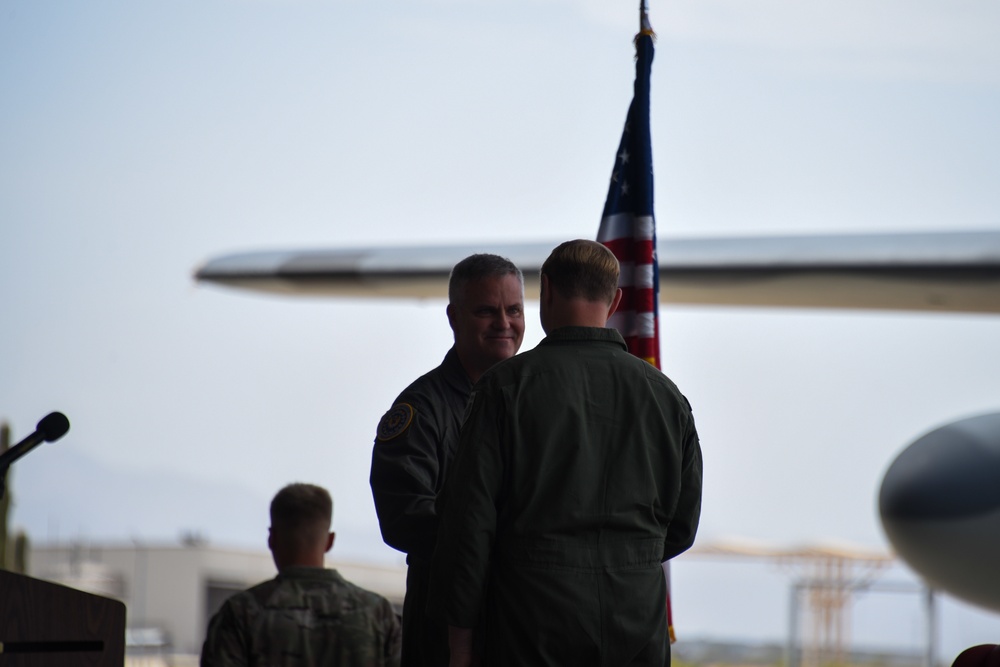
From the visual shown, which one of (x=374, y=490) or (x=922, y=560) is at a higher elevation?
(x=374, y=490)

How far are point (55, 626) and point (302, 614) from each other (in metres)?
0.62

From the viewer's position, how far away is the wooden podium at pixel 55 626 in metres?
2.46

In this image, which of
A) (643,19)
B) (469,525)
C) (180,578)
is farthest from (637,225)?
(180,578)

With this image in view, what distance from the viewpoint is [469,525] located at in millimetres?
2045

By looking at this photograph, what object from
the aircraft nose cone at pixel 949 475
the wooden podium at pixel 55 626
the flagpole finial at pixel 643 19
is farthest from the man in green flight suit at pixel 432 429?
the aircraft nose cone at pixel 949 475

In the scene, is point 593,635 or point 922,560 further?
point 922,560

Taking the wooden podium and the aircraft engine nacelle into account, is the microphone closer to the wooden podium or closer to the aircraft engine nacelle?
the wooden podium

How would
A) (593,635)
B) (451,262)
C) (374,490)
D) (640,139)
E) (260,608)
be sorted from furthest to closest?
(451,262) < (640,139) < (260,608) < (374,490) < (593,635)

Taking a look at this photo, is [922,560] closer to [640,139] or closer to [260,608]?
[640,139]

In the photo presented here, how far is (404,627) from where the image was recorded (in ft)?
8.25

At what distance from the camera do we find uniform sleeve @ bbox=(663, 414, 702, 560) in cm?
226

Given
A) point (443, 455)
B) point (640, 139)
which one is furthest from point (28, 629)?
point (640, 139)

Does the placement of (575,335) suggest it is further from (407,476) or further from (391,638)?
(391,638)

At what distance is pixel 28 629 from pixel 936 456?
540cm
